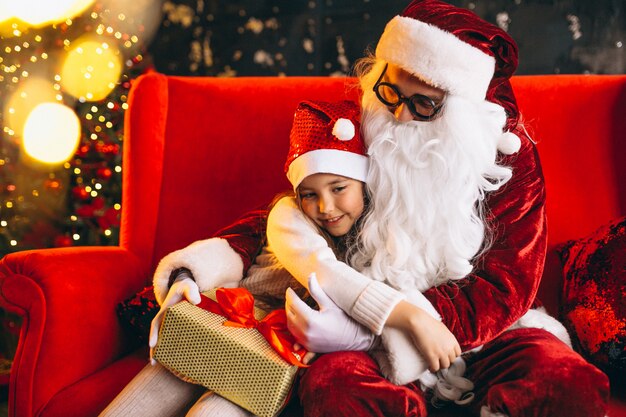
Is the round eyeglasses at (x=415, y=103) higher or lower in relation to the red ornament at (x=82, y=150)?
higher

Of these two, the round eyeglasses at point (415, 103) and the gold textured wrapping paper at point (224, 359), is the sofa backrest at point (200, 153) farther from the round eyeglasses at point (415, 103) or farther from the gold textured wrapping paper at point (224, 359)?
the gold textured wrapping paper at point (224, 359)

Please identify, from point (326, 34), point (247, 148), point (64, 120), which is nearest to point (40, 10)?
point (64, 120)

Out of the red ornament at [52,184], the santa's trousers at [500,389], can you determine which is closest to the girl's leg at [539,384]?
the santa's trousers at [500,389]

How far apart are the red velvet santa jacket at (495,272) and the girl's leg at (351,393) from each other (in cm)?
6

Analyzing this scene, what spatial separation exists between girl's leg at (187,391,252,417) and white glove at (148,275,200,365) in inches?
7.3

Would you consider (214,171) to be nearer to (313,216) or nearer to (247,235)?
(247,235)

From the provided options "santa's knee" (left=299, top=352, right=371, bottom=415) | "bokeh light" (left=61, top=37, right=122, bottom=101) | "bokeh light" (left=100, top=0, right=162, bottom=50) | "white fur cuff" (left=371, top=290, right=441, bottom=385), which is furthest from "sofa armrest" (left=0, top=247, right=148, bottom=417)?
"bokeh light" (left=100, top=0, right=162, bottom=50)

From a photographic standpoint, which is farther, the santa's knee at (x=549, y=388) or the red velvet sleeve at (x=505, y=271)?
the red velvet sleeve at (x=505, y=271)

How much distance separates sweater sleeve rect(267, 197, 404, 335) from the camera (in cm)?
114

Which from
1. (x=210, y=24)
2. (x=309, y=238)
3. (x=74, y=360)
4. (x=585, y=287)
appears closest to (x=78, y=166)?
(x=210, y=24)

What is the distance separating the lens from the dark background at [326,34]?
2385 millimetres

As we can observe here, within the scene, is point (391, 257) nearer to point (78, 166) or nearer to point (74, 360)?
point (74, 360)

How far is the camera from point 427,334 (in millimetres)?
1108

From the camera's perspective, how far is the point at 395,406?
3.45ft
